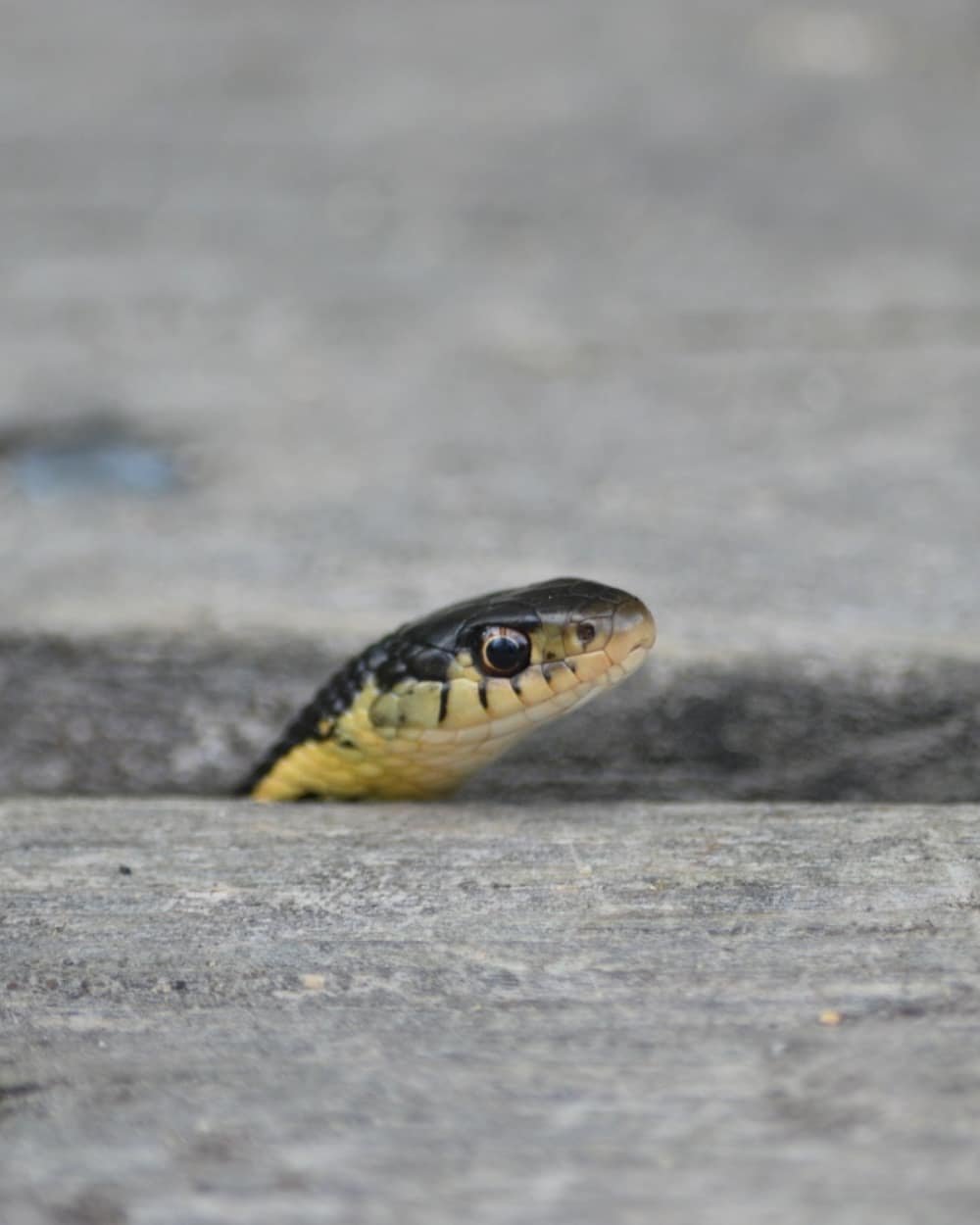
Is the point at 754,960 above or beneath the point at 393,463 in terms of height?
beneath

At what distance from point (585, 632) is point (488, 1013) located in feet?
2.04

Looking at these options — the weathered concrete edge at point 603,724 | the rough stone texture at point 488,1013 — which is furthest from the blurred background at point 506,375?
the rough stone texture at point 488,1013

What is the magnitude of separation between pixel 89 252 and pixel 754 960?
2673mm

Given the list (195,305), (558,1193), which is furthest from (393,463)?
(558,1193)

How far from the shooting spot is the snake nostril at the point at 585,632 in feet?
5.50

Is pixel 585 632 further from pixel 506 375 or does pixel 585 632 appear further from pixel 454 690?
pixel 506 375

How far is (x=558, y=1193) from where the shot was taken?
2.99ft

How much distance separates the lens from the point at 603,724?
178 centimetres

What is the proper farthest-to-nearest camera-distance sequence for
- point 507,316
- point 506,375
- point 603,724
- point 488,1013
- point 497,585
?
point 507,316, point 506,375, point 497,585, point 603,724, point 488,1013

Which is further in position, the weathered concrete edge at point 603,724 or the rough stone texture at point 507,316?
the rough stone texture at point 507,316

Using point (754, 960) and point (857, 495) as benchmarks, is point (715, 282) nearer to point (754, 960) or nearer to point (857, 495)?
point (857, 495)

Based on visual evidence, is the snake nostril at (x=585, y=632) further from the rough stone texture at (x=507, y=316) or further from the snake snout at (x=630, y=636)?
the rough stone texture at (x=507, y=316)

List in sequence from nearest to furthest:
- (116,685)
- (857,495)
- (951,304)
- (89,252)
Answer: (116,685) < (857,495) < (951,304) < (89,252)

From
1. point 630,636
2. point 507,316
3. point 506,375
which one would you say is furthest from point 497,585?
point 507,316
